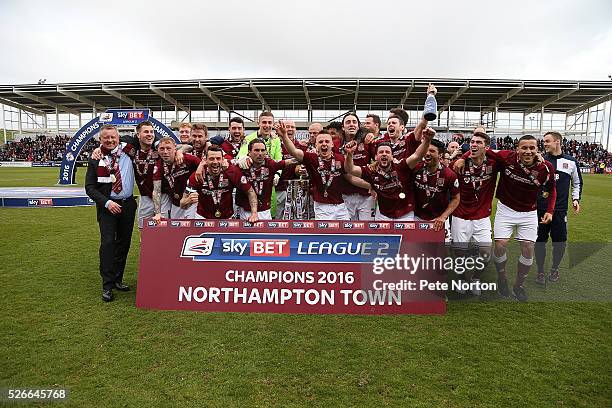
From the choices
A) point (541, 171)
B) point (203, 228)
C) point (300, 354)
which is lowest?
point (300, 354)

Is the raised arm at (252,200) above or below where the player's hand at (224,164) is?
below

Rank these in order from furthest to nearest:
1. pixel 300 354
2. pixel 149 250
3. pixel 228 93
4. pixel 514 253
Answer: pixel 228 93 < pixel 514 253 < pixel 149 250 < pixel 300 354

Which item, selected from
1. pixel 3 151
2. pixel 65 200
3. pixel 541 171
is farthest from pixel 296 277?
pixel 3 151

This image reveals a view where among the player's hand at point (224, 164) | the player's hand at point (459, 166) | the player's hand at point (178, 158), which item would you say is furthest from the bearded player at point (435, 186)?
the player's hand at point (178, 158)

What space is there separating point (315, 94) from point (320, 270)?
36.9m

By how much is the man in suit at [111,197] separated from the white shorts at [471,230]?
13.5ft

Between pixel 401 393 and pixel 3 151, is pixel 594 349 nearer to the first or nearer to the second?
pixel 401 393

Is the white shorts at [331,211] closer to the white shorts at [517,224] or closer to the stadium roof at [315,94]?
the white shorts at [517,224]

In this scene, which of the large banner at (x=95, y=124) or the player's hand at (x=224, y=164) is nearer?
the player's hand at (x=224, y=164)

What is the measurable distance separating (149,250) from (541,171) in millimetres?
4609

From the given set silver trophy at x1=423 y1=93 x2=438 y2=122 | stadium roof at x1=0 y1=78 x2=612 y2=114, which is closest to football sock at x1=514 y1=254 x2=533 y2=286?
silver trophy at x1=423 y1=93 x2=438 y2=122

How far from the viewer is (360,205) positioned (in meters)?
5.55

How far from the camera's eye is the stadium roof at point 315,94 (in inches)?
1425

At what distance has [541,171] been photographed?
4.66 meters
